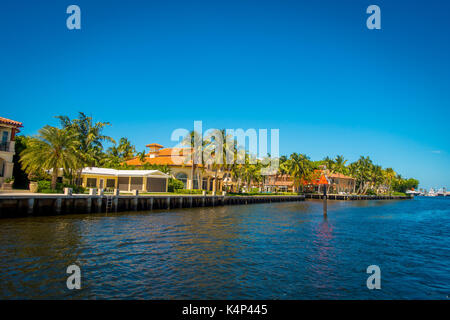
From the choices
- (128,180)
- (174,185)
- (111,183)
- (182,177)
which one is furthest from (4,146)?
(182,177)

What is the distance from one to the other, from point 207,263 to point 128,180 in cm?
3982

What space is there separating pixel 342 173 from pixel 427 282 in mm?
127740

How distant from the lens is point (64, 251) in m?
15.0

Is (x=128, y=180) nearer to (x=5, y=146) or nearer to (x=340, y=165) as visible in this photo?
(x=5, y=146)

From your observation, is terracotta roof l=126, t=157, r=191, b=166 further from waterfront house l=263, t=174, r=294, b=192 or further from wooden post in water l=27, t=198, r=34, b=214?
waterfront house l=263, t=174, r=294, b=192

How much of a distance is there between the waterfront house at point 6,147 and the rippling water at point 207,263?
50.1 ft

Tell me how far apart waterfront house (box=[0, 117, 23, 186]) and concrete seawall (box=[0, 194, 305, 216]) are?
1169 centimetres

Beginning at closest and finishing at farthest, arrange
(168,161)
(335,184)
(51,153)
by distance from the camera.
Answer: (51,153)
(168,161)
(335,184)

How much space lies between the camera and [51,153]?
109ft

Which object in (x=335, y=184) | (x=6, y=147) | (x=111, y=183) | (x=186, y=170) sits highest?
(x=6, y=147)

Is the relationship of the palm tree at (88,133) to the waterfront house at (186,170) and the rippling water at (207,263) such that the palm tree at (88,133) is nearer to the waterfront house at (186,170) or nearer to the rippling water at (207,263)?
the waterfront house at (186,170)
